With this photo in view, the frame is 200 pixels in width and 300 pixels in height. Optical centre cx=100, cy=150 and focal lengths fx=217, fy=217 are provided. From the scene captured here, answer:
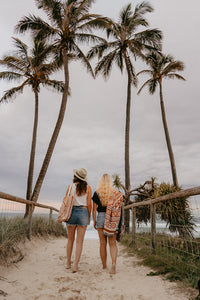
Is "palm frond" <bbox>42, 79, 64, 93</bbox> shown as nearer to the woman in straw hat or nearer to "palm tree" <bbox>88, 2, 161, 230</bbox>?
"palm tree" <bbox>88, 2, 161, 230</bbox>

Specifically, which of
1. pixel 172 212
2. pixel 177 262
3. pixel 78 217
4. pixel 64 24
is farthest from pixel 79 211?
pixel 64 24

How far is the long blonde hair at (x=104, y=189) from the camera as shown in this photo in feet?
12.7

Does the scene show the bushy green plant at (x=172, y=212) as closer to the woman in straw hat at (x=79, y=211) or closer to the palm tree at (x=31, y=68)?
the woman in straw hat at (x=79, y=211)

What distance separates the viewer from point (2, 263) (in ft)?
11.5

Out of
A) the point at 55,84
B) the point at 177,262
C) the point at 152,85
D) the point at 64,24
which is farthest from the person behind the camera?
the point at 152,85

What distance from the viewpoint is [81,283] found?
3102 mm

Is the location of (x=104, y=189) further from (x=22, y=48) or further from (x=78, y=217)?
(x=22, y=48)

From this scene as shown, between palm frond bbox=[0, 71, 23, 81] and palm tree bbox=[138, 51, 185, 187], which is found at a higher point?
palm tree bbox=[138, 51, 185, 187]

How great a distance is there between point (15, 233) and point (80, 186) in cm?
182

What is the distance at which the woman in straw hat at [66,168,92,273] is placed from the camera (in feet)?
12.4

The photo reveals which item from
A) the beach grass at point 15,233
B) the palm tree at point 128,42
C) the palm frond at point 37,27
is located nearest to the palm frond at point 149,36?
the palm tree at point 128,42

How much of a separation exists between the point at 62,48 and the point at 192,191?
1212 cm

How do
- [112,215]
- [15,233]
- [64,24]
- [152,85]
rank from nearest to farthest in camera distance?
1. [112,215]
2. [15,233]
3. [64,24]
4. [152,85]

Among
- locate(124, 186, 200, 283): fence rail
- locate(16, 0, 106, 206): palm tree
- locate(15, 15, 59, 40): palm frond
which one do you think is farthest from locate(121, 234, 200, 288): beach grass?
locate(15, 15, 59, 40): palm frond
